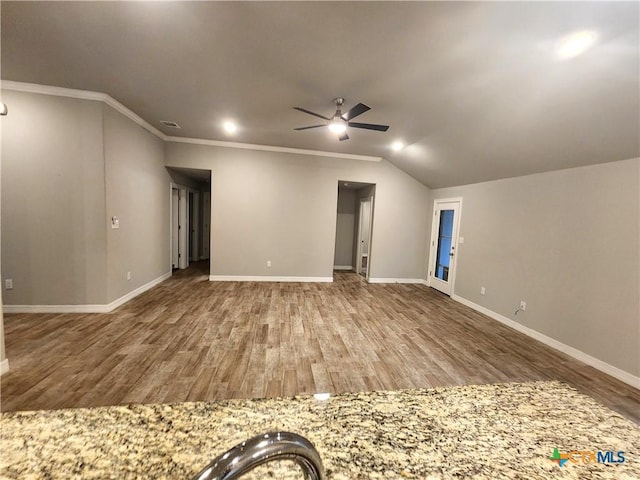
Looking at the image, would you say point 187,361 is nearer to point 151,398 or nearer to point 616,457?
point 151,398

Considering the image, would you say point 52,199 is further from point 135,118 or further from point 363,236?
point 363,236

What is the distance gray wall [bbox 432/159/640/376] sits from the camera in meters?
2.63

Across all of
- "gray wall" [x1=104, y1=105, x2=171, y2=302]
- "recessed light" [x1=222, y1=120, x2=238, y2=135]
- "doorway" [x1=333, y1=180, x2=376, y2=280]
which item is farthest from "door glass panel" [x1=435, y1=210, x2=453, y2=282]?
"gray wall" [x1=104, y1=105, x2=171, y2=302]

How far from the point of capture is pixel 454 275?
515 cm

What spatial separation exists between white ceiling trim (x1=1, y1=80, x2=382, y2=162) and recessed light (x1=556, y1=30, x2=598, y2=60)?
385 cm

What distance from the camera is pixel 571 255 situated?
3.14 meters

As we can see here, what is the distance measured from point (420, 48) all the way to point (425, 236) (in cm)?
457

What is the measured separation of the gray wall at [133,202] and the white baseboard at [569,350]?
18.9ft

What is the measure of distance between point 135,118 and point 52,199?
5.32 feet

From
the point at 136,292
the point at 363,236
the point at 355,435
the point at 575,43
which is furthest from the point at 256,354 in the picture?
the point at 363,236

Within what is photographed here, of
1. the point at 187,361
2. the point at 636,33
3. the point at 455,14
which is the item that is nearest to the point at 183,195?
the point at 187,361

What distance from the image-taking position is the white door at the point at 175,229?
614cm

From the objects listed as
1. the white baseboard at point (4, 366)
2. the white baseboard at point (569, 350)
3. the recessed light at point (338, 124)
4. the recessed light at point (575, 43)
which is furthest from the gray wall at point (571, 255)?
the white baseboard at point (4, 366)

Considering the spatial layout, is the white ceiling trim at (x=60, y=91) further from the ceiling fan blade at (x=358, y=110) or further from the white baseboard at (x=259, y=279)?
the white baseboard at (x=259, y=279)
